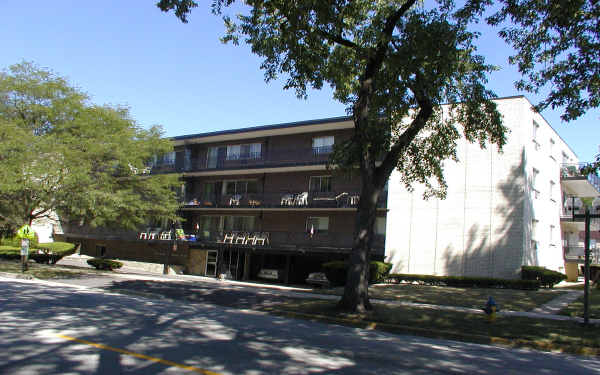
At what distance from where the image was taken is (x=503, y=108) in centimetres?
2488

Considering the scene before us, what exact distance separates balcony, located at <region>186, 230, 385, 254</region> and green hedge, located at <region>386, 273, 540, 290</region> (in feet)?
8.37

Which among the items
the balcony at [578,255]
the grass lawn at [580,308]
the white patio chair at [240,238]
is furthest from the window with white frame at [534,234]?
the white patio chair at [240,238]

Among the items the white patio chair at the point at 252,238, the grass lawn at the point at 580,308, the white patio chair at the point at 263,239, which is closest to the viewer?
the grass lawn at the point at 580,308

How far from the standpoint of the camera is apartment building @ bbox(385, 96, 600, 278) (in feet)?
77.5

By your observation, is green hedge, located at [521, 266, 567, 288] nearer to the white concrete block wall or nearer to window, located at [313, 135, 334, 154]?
the white concrete block wall

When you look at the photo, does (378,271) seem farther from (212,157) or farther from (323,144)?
(212,157)

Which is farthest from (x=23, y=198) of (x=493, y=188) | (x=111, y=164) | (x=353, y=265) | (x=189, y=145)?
(x=493, y=188)

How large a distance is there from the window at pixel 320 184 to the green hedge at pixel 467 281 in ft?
25.7

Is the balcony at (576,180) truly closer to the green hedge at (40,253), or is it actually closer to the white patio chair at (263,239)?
the white patio chair at (263,239)

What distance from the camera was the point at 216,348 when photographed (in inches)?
311

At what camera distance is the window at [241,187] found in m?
34.0

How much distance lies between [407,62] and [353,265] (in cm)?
620

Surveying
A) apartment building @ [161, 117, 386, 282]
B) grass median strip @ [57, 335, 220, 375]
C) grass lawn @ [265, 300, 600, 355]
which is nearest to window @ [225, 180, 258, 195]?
apartment building @ [161, 117, 386, 282]

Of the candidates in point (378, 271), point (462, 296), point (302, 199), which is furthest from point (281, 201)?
point (462, 296)
